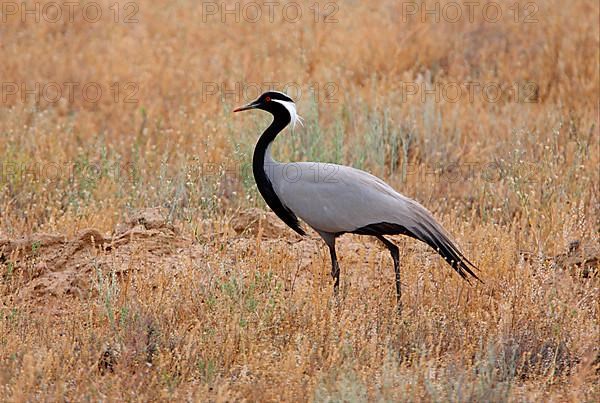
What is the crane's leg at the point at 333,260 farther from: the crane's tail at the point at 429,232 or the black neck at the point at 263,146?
the black neck at the point at 263,146

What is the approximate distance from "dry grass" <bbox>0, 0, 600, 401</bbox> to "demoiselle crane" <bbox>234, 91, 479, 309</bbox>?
302mm

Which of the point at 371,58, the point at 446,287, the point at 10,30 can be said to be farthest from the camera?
the point at 10,30

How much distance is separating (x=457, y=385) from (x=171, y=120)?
20.7 feet

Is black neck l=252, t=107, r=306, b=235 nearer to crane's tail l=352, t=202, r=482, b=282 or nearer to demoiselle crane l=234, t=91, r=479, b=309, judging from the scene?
demoiselle crane l=234, t=91, r=479, b=309

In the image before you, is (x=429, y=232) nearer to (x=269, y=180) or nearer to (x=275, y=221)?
(x=269, y=180)

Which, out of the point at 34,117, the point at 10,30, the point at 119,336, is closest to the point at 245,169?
the point at 34,117

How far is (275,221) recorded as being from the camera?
25.3ft

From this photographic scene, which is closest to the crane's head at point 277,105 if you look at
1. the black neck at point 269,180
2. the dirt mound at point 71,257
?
the black neck at point 269,180

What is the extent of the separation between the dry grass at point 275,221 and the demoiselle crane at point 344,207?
0.30 m

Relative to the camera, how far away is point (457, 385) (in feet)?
16.3

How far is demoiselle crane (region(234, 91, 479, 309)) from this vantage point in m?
6.36

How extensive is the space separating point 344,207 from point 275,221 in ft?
4.27

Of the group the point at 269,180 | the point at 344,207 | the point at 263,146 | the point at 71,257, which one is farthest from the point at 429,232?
the point at 71,257

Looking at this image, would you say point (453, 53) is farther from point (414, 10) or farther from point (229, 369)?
point (229, 369)
